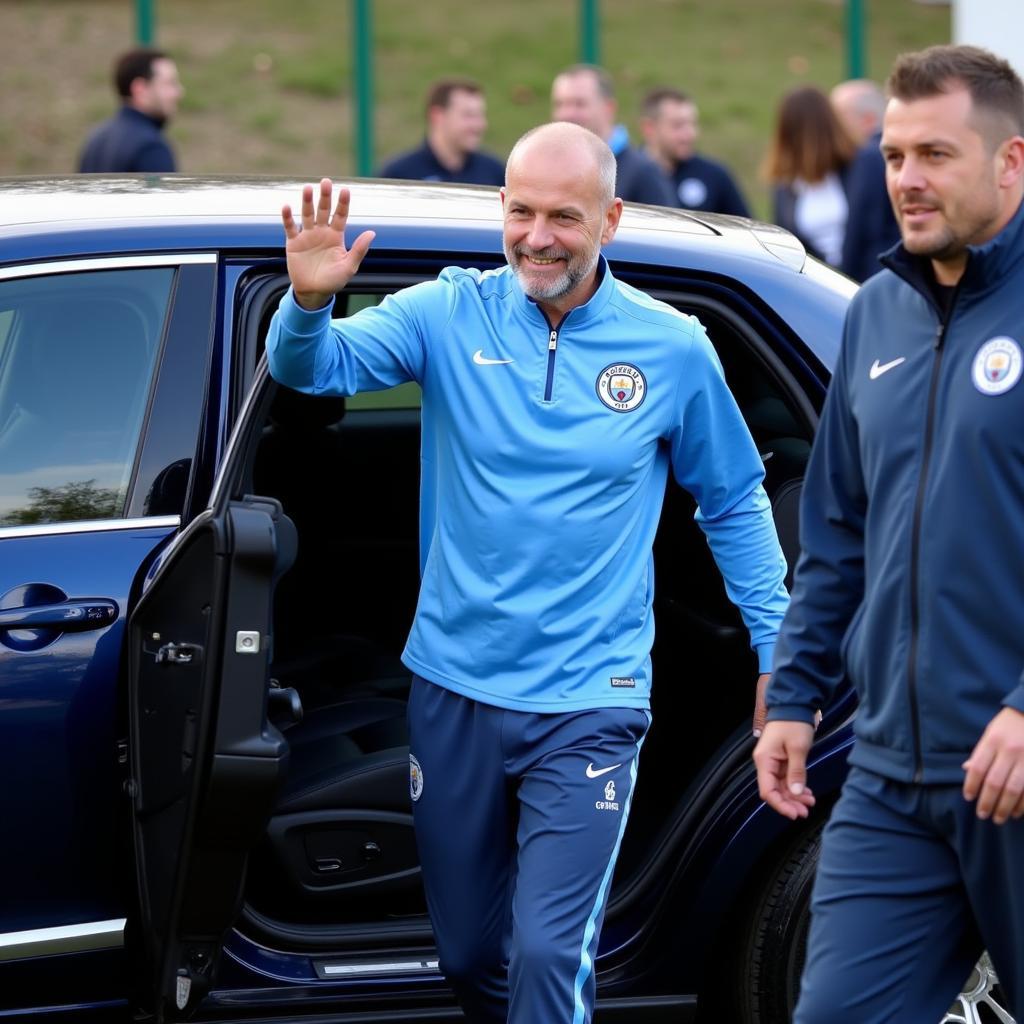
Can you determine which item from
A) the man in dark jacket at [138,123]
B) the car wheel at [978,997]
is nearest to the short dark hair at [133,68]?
the man in dark jacket at [138,123]

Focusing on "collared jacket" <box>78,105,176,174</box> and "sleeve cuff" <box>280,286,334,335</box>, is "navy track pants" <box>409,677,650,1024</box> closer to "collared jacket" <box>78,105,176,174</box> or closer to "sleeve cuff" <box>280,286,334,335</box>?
"sleeve cuff" <box>280,286,334,335</box>

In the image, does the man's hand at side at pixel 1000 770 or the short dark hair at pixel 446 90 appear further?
the short dark hair at pixel 446 90

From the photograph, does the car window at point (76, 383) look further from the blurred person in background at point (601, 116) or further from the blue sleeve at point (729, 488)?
the blurred person in background at point (601, 116)

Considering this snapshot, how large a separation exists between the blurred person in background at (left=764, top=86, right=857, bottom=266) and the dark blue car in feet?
15.4

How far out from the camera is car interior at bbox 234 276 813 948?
3451 mm

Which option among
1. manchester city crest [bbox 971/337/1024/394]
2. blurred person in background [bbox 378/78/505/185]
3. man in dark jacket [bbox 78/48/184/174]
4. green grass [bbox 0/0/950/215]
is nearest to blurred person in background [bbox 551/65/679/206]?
blurred person in background [bbox 378/78/505/185]

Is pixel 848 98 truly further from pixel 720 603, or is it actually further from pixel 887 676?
pixel 887 676

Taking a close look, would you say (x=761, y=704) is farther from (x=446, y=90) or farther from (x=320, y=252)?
(x=446, y=90)

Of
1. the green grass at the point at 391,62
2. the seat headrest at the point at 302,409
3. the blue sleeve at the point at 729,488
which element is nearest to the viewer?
the blue sleeve at the point at 729,488

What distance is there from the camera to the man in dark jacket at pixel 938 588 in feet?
7.47

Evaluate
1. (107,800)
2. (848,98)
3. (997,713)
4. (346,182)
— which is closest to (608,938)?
(107,800)

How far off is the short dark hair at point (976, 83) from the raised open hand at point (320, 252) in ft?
2.81

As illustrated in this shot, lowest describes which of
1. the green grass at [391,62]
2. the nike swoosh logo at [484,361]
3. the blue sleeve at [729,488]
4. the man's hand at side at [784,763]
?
the man's hand at side at [784,763]

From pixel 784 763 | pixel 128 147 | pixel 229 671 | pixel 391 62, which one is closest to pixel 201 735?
pixel 229 671
